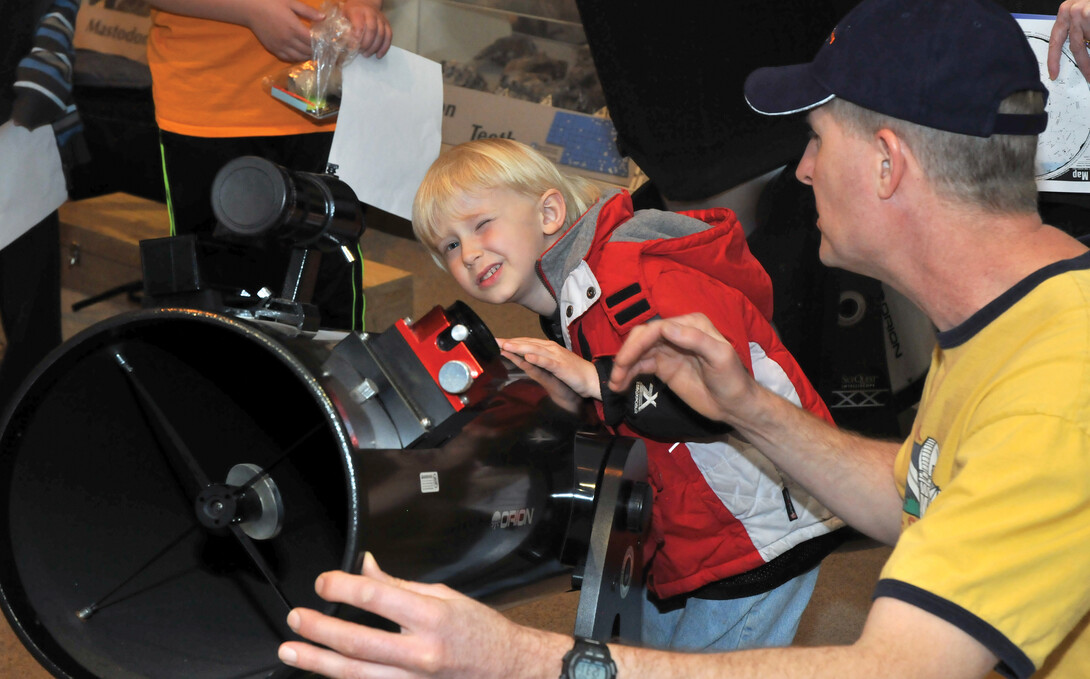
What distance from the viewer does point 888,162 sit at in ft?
3.35

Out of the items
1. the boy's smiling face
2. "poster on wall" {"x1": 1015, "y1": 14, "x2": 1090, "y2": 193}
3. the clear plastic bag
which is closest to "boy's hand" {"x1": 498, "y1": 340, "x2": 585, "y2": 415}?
the boy's smiling face

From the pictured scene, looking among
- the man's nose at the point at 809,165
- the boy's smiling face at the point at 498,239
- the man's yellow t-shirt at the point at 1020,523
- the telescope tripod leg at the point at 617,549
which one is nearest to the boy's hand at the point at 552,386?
the telescope tripod leg at the point at 617,549

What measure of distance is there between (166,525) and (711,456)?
695 mm

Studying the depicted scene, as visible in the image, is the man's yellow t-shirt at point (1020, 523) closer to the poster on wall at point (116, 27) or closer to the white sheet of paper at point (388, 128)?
the white sheet of paper at point (388, 128)

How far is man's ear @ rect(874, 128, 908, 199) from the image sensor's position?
39.5 inches

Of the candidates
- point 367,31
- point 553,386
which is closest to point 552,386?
point 553,386

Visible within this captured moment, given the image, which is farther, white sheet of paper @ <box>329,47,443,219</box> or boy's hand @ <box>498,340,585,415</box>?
white sheet of paper @ <box>329,47,443,219</box>

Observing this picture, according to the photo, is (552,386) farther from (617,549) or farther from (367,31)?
(367,31)

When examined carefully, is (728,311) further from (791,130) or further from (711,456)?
(791,130)

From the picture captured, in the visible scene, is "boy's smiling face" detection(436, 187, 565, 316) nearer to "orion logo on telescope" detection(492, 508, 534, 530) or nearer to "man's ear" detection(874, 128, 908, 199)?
"orion logo on telescope" detection(492, 508, 534, 530)

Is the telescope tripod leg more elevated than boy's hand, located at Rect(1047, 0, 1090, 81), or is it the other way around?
boy's hand, located at Rect(1047, 0, 1090, 81)

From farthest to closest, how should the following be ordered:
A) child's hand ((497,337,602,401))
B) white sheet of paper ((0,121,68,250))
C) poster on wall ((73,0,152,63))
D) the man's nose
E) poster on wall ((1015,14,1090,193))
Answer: poster on wall ((73,0,152,63)) < white sheet of paper ((0,121,68,250)) < poster on wall ((1015,14,1090,193)) < child's hand ((497,337,602,401)) < the man's nose

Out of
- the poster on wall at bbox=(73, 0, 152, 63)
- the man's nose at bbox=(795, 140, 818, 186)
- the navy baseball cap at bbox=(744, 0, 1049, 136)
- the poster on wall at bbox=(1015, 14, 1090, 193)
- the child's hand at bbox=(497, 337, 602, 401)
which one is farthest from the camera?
the poster on wall at bbox=(73, 0, 152, 63)

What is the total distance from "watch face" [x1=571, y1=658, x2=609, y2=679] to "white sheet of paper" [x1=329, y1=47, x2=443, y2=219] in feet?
3.28
